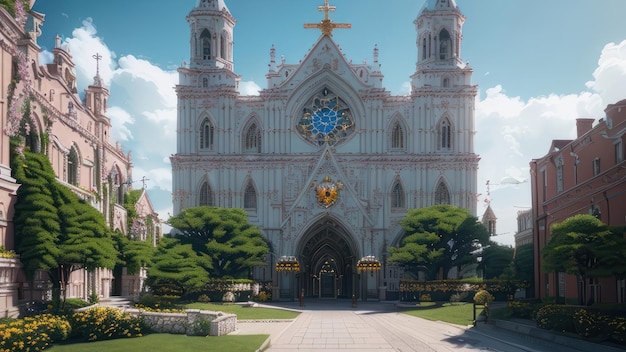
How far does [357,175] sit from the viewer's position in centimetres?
7712

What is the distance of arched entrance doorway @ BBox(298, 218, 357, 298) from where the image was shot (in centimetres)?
7606

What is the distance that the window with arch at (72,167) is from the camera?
50.7 meters

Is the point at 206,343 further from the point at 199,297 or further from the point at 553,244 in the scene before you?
the point at 199,297

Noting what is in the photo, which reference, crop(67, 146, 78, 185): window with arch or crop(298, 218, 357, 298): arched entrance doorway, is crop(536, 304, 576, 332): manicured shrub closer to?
crop(67, 146, 78, 185): window with arch

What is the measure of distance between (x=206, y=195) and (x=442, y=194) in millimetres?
23887

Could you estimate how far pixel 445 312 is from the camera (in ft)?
169

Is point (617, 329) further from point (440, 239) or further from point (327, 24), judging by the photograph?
point (327, 24)

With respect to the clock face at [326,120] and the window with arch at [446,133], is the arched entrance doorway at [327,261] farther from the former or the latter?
the window with arch at [446,133]

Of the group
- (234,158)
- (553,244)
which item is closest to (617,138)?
(553,244)

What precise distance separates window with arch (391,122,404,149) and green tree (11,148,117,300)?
4163 centimetres

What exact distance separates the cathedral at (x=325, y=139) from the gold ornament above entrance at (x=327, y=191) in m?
0.22

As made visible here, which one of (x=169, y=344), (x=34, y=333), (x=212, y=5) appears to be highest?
(x=212, y=5)

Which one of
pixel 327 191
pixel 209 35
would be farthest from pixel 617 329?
pixel 209 35

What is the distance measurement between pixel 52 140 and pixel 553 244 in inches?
1117
